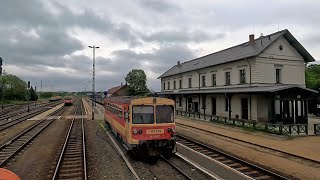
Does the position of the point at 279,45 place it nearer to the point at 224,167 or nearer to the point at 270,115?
the point at 270,115

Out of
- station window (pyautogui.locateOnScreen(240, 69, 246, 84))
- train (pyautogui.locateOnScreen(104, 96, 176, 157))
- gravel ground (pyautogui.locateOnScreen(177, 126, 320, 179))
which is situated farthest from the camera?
station window (pyautogui.locateOnScreen(240, 69, 246, 84))

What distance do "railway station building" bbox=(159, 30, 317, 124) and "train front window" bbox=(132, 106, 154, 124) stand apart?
520 inches

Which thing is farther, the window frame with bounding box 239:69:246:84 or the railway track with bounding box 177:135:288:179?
the window frame with bounding box 239:69:246:84

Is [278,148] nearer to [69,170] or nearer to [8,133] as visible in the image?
[69,170]

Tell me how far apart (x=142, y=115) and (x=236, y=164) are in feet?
14.8

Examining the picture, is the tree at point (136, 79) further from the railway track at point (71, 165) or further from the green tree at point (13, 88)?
the railway track at point (71, 165)

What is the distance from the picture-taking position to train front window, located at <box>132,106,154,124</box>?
40.9ft

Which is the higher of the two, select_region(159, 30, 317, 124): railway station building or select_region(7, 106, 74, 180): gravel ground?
select_region(159, 30, 317, 124): railway station building

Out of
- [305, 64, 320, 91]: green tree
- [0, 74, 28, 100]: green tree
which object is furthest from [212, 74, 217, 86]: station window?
[0, 74, 28, 100]: green tree

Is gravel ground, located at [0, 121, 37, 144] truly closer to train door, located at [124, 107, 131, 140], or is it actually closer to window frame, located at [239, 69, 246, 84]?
train door, located at [124, 107, 131, 140]

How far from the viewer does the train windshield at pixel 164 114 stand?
1272 cm

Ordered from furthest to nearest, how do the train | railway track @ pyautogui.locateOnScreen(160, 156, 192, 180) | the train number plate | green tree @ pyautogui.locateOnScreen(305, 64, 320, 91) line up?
1. green tree @ pyautogui.locateOnScreen(305, 64, 320, 91)
2. the train number plate
3. the train
4. railway track @ pyautogui.locateOnScreen(160, 156, 192, 180)

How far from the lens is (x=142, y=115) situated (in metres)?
12.6

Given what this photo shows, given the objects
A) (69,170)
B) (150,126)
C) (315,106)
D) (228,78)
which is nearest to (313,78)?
(315,106)
